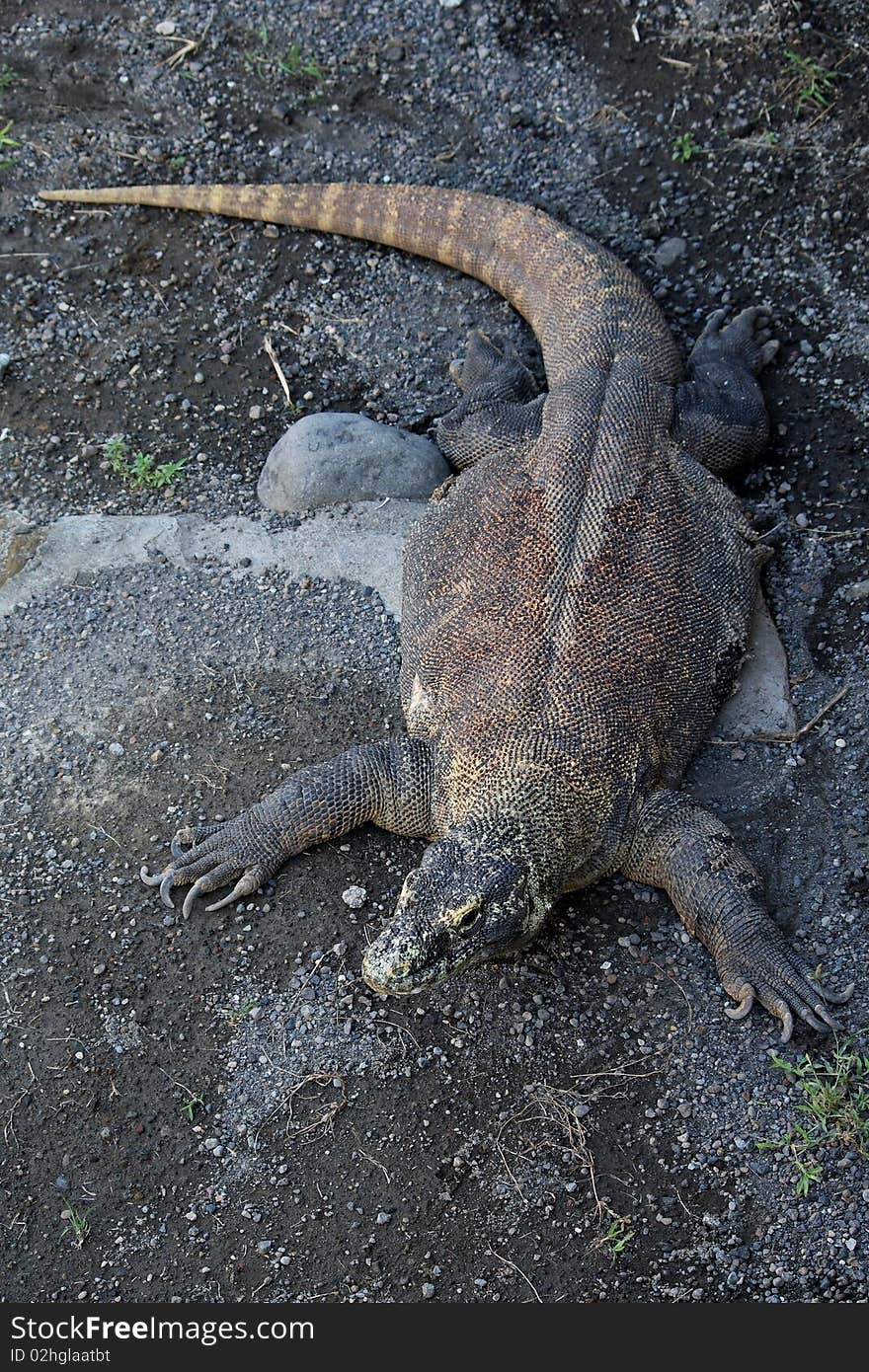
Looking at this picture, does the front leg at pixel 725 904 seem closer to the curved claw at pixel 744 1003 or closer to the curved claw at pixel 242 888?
the curved claw at pixel 744 1003

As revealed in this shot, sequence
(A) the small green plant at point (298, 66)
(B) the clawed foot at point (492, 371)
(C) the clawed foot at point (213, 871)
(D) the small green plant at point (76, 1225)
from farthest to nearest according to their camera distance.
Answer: (A) the small green plant at point (298, 66)
(B) the clawed foot at point (492, 371)
(C) the clawed foot at point (213, 871)
(D) the small green plant at point (76, 1225)

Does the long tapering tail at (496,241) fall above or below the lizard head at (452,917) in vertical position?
above

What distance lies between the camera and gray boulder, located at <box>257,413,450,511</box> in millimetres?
6219

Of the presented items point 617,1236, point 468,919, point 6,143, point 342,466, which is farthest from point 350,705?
point 6,143

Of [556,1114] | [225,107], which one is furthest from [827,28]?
[556,1114]

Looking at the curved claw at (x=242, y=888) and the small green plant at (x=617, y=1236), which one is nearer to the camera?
the small green plant at (x=617, y=1236)

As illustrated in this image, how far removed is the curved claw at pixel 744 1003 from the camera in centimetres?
471

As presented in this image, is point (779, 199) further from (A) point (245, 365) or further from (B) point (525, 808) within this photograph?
(B) point (525, 808)

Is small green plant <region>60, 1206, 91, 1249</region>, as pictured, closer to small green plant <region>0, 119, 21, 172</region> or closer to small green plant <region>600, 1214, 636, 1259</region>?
small green plant <region>600, 1214, 636, 1259</region>

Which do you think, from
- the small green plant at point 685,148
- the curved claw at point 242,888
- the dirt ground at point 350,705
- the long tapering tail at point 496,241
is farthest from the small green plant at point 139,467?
the small green plant at point 685,148

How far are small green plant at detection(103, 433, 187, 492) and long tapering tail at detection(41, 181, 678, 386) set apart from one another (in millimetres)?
1662

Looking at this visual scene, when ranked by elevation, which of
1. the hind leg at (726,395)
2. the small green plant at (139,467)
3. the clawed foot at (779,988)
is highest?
the hind leg at (726,395)

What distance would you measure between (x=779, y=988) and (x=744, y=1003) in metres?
0.14

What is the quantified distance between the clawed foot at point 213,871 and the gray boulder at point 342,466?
1.88m
